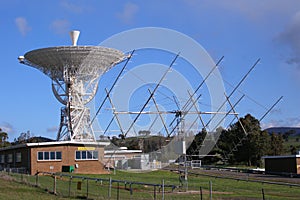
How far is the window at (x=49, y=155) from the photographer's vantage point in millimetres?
55634

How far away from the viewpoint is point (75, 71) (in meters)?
70.3

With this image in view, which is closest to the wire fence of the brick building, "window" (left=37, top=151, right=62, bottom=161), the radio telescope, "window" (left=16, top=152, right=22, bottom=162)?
the brick building

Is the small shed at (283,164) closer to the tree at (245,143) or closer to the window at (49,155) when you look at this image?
the tree at (245,143)

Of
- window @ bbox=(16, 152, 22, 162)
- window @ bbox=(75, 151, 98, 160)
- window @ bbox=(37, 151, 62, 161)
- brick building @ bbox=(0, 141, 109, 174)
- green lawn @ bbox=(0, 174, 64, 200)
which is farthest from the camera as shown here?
window @ bbox=(16, 152, 22, 162)

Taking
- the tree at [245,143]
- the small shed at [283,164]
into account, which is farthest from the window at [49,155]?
the tree at [245,143]

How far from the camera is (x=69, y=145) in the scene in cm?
5728

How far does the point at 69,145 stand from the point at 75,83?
661 inches

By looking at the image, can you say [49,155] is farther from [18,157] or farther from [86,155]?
[18,157]

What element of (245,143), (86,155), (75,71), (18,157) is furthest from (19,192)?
(245,143)

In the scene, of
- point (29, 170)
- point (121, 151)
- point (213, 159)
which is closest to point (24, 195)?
point (29, 170)

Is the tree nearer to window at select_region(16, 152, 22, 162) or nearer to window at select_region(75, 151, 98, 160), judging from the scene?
window at select_region(75, 151, 98, 160)

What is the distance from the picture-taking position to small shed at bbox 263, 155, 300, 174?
65812 mm

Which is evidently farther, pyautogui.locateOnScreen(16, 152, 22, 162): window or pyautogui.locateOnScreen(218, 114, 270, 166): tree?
pyautogui.locateOnScreen(218, 114, 270, 166): tree

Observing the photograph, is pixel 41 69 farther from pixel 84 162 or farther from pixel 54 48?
pixel 84 162
